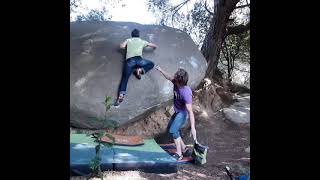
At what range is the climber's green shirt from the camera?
23.2 feet

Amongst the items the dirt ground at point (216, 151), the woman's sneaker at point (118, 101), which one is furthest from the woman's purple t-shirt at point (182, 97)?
the woman's sneaker at point (118, 101)

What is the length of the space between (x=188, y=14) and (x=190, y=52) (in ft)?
17.5

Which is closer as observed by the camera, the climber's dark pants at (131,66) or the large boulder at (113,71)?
the large boulder at (113,71)

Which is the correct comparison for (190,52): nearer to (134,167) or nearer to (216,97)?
(216,97)

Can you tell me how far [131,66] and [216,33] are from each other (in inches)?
133

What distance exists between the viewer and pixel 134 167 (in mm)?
4715

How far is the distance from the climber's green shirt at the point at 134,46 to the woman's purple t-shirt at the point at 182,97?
1.59 m

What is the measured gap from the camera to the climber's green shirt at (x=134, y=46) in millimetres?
7078

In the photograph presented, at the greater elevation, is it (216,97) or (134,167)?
(216,97)

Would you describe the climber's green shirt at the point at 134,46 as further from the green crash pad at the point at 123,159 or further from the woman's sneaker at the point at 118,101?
the green crash pad at the point at 123,159

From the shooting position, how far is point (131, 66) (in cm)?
700

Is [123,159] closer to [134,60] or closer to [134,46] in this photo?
[134,60]
